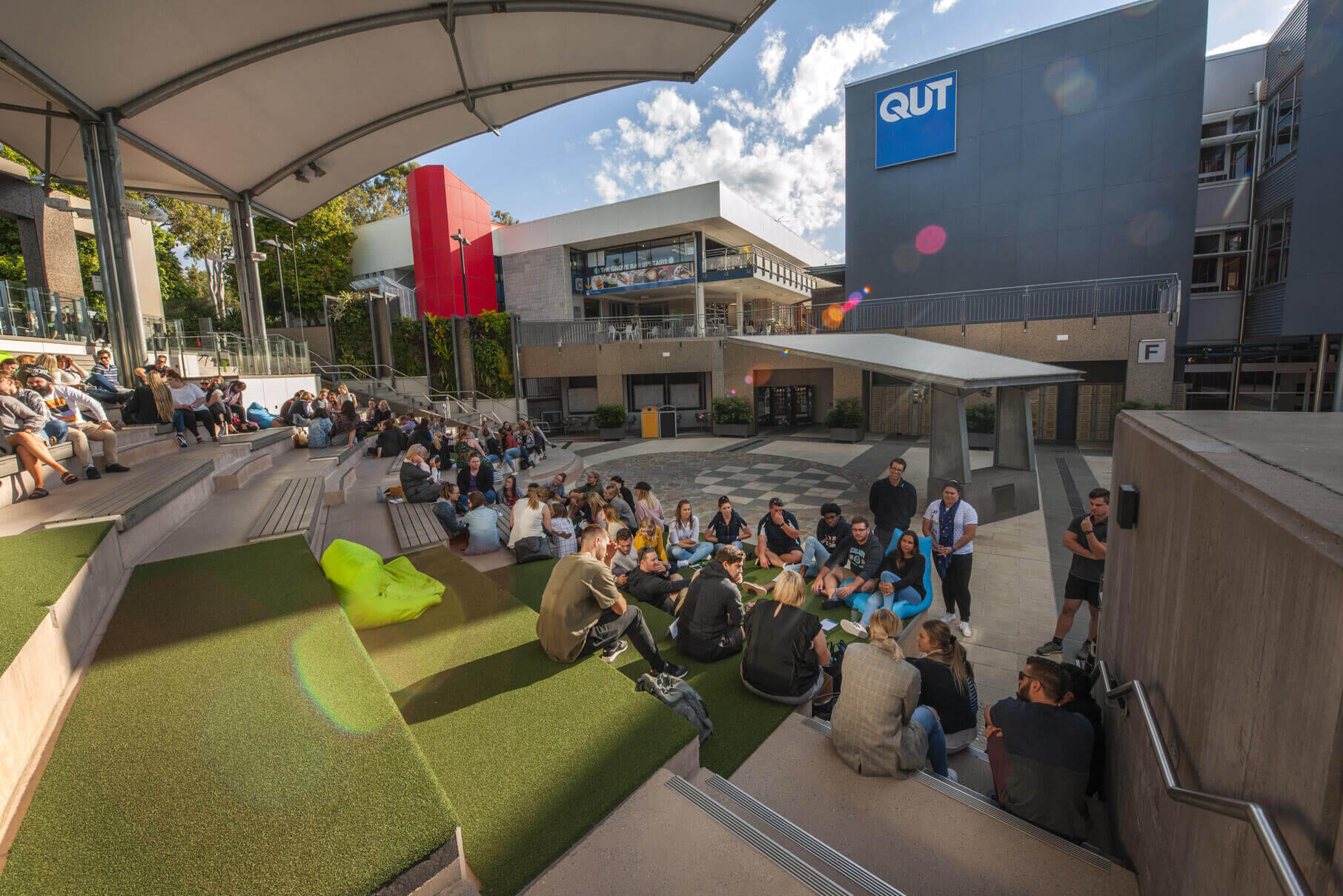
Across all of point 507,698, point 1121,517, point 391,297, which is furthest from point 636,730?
point 391,297

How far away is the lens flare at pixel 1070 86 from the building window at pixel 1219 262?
6653 millimetres

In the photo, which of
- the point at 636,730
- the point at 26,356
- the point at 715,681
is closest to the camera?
the point at 636,730

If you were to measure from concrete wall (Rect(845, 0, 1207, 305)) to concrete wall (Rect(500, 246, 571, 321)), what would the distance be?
14.0 meters

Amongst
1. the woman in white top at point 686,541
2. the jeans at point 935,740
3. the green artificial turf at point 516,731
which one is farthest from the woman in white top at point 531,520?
the jeans at point 935,740

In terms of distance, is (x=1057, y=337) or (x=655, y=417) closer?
(x=1057, y=337)

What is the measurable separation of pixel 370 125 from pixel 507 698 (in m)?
13.5

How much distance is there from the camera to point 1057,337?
17.6 meters

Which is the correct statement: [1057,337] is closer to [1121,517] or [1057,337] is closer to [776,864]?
[1121,517]

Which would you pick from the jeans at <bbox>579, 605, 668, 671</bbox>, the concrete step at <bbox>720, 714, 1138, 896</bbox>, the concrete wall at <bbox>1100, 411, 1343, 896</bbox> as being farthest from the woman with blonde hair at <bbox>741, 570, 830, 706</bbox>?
the concrete wall at <bbox>1100, 411, 1343, 896</bbox>

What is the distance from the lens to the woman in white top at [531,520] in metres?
7.14

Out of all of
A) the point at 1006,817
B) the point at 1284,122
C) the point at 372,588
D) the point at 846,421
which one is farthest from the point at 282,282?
the point at 1284,122

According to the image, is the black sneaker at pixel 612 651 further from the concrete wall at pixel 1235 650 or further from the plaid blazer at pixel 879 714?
the concrete wall at pixel 1235 650

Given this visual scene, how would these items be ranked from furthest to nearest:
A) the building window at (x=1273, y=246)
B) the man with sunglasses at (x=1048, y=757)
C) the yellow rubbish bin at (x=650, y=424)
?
the yellow rubbish bin at (x=650, y=424)
the building window at (x=1273, y=246)
the man with sunglasses at (x=1048, y=757)

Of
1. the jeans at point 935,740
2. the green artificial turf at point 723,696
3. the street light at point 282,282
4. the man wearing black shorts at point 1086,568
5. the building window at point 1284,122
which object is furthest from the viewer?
the street light at point 282,282
